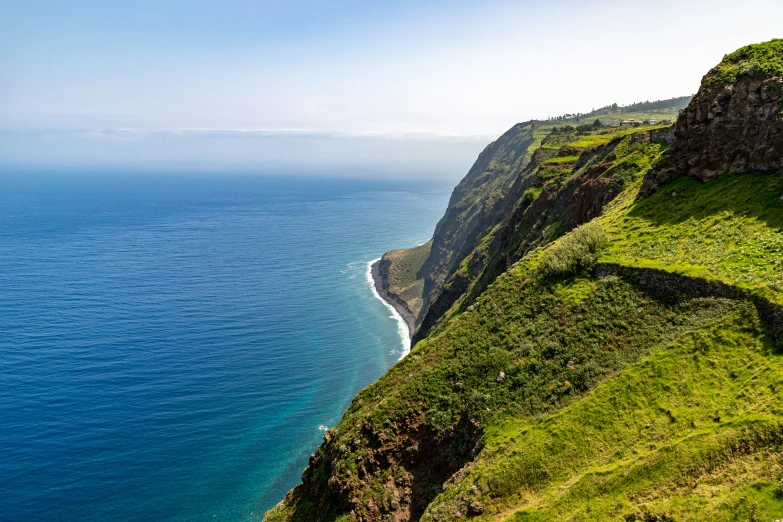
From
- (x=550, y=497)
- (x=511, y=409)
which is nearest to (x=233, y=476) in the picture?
(x=511, y=409)

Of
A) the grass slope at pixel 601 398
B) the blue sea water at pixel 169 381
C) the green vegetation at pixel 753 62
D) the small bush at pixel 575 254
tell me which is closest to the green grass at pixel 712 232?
the grass slope at pixel 601 398

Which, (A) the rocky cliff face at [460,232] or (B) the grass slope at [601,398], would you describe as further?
(A) the rocky cliff face at [460,232]

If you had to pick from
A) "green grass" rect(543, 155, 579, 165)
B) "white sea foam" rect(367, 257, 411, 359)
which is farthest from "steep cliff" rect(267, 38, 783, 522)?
"white sea foam" rect(367, 257, 411, 359)

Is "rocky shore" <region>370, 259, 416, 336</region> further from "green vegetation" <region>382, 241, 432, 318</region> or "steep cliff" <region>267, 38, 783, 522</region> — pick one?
"steep cliff" <region>267, 38, 783, 522</region>

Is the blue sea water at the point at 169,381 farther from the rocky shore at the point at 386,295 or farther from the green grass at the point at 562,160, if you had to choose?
the green grass at the point at 562,160

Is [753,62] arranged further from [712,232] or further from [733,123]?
[712,232]

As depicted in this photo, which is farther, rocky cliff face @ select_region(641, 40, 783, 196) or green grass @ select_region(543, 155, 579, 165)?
green grass @ select_region(543, 155, 579, 165)

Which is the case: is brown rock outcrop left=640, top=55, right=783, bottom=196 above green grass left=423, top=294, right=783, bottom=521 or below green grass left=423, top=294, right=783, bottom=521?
above
